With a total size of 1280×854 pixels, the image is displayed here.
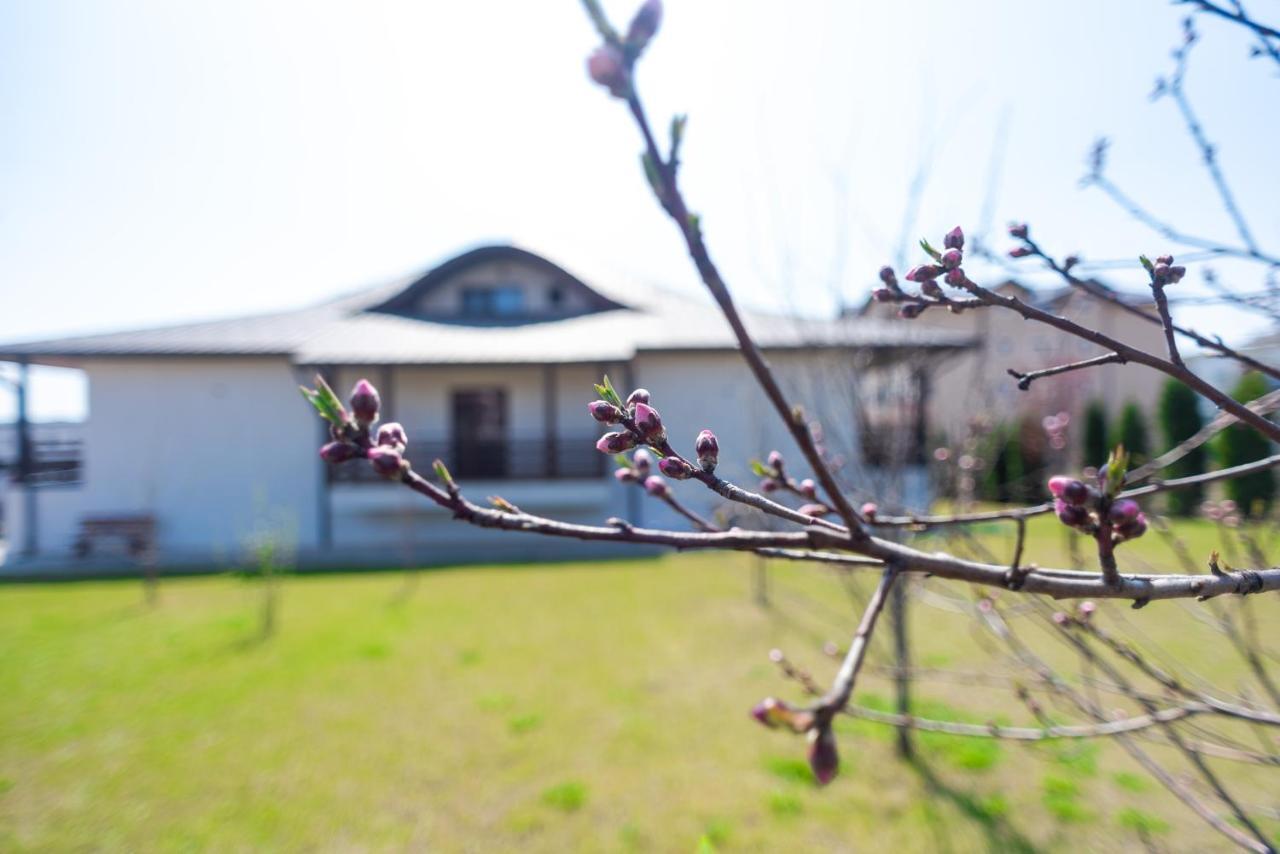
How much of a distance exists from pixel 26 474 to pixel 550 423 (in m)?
9.66

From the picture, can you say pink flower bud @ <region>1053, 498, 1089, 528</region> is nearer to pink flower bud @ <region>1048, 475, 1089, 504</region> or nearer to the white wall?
pink flower bud @ <region>1048, 475, 1089, 504</region>

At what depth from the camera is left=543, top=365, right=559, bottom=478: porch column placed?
41.8ft

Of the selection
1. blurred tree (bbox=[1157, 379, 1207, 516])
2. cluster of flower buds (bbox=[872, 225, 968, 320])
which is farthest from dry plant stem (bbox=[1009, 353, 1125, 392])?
blurred tree (bbox=[1157, 379, 1207, 516])

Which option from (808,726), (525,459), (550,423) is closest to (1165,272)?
(808,726)

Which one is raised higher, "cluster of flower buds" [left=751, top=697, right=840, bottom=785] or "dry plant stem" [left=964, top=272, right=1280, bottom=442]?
"dry plant stem" [left=964, top=272, right=1280, bottom=442]

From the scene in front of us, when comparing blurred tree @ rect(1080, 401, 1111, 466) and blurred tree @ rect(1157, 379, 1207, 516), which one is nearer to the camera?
blurred tree @ rect(1157, 379, 1207, 516)

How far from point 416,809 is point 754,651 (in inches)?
127

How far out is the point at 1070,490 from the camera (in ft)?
1.91

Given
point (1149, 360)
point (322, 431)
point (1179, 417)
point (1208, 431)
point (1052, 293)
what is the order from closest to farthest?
point (1149, 360) → point (1208, 431) → point (1052, 293) → point (322, 431) → point (1179, 417)

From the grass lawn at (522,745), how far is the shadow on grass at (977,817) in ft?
0.04

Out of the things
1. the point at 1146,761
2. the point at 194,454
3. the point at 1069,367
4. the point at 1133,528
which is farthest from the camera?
the point at 194,454

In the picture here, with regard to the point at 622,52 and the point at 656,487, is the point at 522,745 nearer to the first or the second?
the point at 656,487

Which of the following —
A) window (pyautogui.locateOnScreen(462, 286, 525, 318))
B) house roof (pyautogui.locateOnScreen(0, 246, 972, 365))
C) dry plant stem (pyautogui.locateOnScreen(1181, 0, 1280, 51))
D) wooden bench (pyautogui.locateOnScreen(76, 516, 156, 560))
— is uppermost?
window (pyautogui.locateOnScreen(462, 286, 525, 318))

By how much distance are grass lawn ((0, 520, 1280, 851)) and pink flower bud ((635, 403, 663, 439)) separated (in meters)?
2.05
